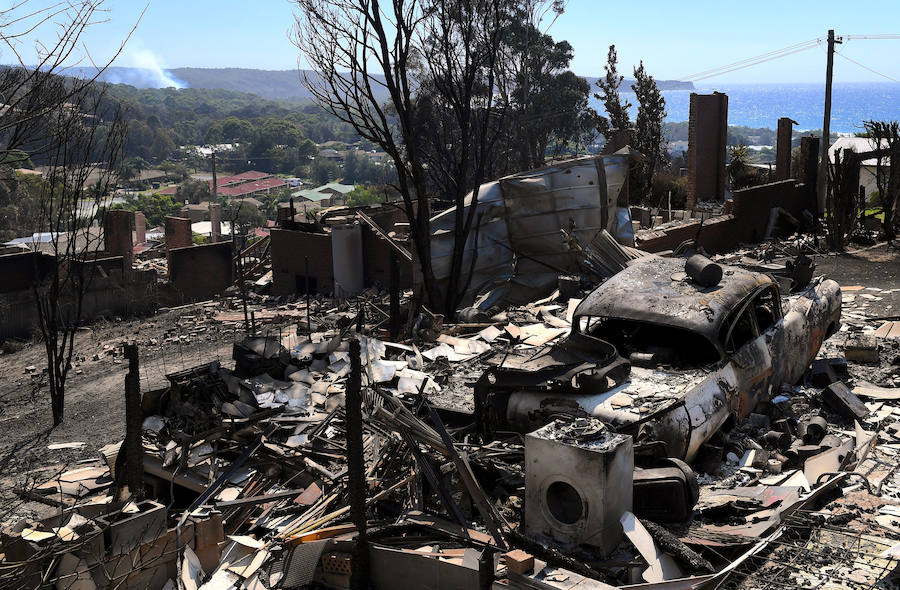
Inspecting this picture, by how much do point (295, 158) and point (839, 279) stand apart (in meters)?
123

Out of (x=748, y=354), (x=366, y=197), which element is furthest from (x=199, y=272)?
(x=366, y=197)

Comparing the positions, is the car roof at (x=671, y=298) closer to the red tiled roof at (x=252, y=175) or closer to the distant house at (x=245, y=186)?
the distant house at (x=245, y=186)

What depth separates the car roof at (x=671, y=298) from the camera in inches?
315

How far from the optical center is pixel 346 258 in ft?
80.4

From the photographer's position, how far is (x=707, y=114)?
29.9 metres

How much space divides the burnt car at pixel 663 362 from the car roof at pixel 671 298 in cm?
1

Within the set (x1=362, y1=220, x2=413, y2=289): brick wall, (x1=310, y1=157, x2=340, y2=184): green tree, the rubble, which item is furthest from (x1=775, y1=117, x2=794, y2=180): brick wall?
(x1=310, y1=157, x2=340, y2=184): green tree

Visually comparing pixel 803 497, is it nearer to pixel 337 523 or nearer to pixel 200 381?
pixel 337 523

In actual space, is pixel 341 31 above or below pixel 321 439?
above

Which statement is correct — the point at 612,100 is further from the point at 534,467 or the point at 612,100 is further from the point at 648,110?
the point at 534,467

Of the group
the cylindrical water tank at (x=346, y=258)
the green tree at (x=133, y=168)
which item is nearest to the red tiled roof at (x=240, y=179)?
the green tree at (x=133, y=168)

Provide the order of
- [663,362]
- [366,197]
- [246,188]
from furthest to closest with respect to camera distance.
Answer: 1. [246,188]
2. [366,197]
3. [663,362]

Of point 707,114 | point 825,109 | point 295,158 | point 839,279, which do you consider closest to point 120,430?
point 839,279

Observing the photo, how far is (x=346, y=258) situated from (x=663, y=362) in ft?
57.0
